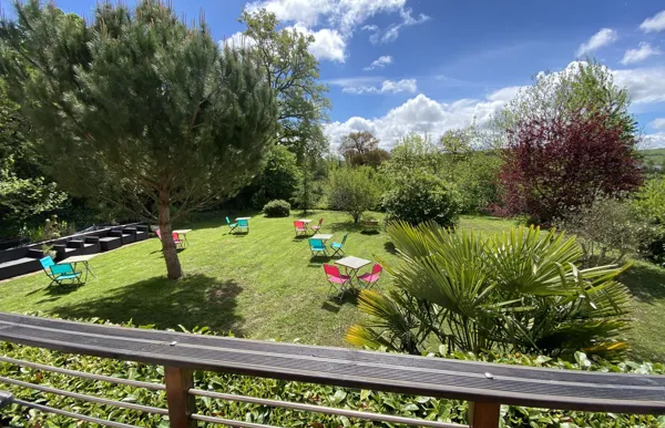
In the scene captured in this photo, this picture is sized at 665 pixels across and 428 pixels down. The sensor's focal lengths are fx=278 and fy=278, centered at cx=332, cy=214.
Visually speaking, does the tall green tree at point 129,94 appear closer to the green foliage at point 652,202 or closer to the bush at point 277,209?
the green foliage at point 652,202

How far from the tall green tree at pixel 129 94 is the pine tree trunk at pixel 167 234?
2.08 feet

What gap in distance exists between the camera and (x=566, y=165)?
6.78m

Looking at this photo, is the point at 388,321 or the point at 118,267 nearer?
the point at 388,321

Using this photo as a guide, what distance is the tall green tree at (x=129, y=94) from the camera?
4.72 meters

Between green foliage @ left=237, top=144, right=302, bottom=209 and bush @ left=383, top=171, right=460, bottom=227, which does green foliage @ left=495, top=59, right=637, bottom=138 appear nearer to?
bush @ left=383, top=171, right=460, bottom=227

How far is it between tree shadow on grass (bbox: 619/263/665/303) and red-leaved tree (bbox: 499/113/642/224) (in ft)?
6.90

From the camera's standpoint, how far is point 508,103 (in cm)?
1859

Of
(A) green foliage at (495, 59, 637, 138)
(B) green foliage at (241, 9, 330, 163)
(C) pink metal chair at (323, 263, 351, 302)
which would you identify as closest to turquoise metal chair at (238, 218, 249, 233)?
(C) pink metal chair at (323, 263, 351, 302)

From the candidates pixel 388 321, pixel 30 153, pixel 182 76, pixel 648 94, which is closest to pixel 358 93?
pixel 648 94

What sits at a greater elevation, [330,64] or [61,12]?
[330,64]

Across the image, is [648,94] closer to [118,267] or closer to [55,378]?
[55,378]

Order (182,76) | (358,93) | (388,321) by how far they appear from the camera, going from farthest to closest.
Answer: (358,93) → (182,76) → (388,321)

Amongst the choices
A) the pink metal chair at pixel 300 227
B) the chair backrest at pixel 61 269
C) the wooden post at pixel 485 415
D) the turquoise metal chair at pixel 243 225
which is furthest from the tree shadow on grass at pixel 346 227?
the wooden post at pixel 485 415

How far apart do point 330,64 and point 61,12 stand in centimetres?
1626
